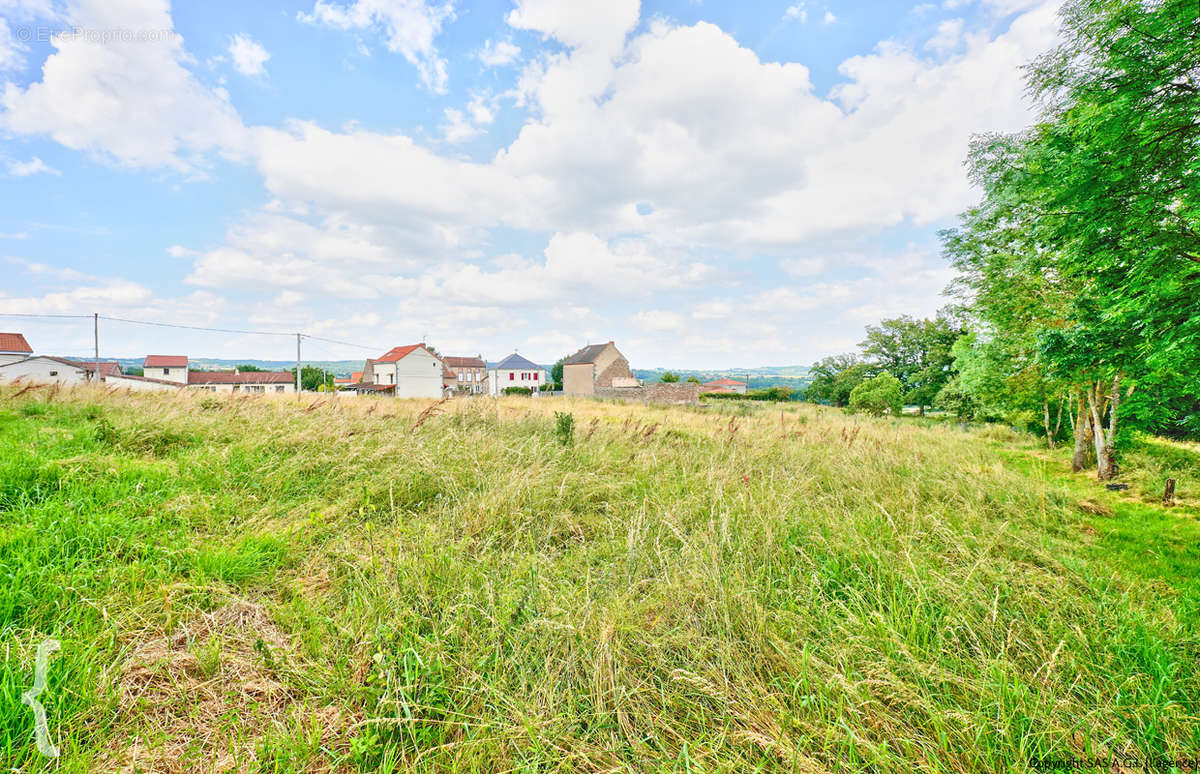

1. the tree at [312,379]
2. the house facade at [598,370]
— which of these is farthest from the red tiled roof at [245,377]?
the house facade at [598,370]

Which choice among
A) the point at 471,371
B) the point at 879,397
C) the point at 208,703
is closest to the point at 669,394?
the point at 879,397

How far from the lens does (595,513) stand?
16.9ft

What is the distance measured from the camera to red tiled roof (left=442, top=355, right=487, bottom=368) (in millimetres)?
71000

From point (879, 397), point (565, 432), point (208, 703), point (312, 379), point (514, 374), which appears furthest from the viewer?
point (312, 379)

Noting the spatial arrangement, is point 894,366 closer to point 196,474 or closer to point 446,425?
point 446,425

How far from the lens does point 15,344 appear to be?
34781mm

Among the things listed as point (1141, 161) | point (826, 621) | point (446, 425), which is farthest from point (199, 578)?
point (1141, 161)

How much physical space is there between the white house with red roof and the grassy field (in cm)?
4501

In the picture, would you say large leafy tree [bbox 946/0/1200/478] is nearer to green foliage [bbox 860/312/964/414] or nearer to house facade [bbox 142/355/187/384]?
green foliage [bbox 860/312/964/414]

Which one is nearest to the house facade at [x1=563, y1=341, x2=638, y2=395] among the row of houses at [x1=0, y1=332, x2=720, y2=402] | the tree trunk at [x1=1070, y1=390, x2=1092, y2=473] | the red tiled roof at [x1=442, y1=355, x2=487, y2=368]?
the row of houses at [x1=0, y1=332, x2=720, y2=402]

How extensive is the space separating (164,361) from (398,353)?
40.0 m

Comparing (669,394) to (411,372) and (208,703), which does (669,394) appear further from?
(208,703)

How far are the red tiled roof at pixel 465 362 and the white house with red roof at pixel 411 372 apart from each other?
681 inches

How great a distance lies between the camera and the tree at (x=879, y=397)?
3192 centimetres
